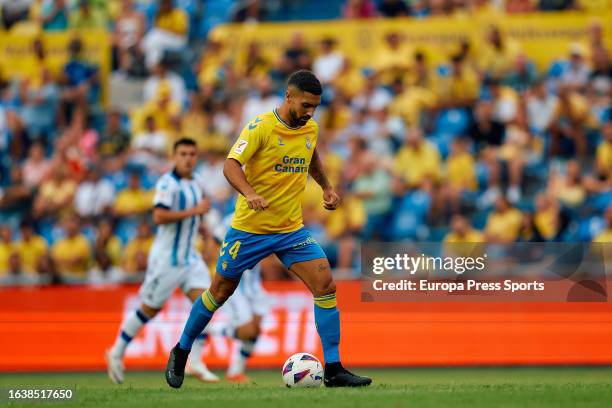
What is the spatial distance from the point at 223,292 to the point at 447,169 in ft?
29.1

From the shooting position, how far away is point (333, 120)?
19.6 meters

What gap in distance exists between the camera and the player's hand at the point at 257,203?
9.02 metres

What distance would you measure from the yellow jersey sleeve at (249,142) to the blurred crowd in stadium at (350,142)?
23.7 feet

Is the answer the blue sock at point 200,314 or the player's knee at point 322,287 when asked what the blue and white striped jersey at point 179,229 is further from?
the player's knee at point 322,287

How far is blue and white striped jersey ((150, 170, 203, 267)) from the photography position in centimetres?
1323

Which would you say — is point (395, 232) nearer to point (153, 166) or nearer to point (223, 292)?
point (153, 166)

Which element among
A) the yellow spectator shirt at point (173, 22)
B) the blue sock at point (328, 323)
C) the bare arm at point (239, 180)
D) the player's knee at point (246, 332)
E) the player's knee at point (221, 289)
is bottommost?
the player's knee at point (246, 332)

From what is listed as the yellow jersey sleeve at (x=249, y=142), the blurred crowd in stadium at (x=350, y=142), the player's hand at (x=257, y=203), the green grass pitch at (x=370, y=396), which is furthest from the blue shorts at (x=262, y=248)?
the blurred crowd in stadium at (x=350, y=142)

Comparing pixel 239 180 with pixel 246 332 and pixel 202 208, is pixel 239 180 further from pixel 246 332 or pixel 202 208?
pixel 246 332

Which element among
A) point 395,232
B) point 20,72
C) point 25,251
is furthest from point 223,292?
point 20,72

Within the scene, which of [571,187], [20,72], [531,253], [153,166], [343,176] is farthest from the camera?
[20,72]

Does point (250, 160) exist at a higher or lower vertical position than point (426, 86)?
lower

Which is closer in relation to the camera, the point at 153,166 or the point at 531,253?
the point at 531,253

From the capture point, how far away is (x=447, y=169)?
18.4 metres
